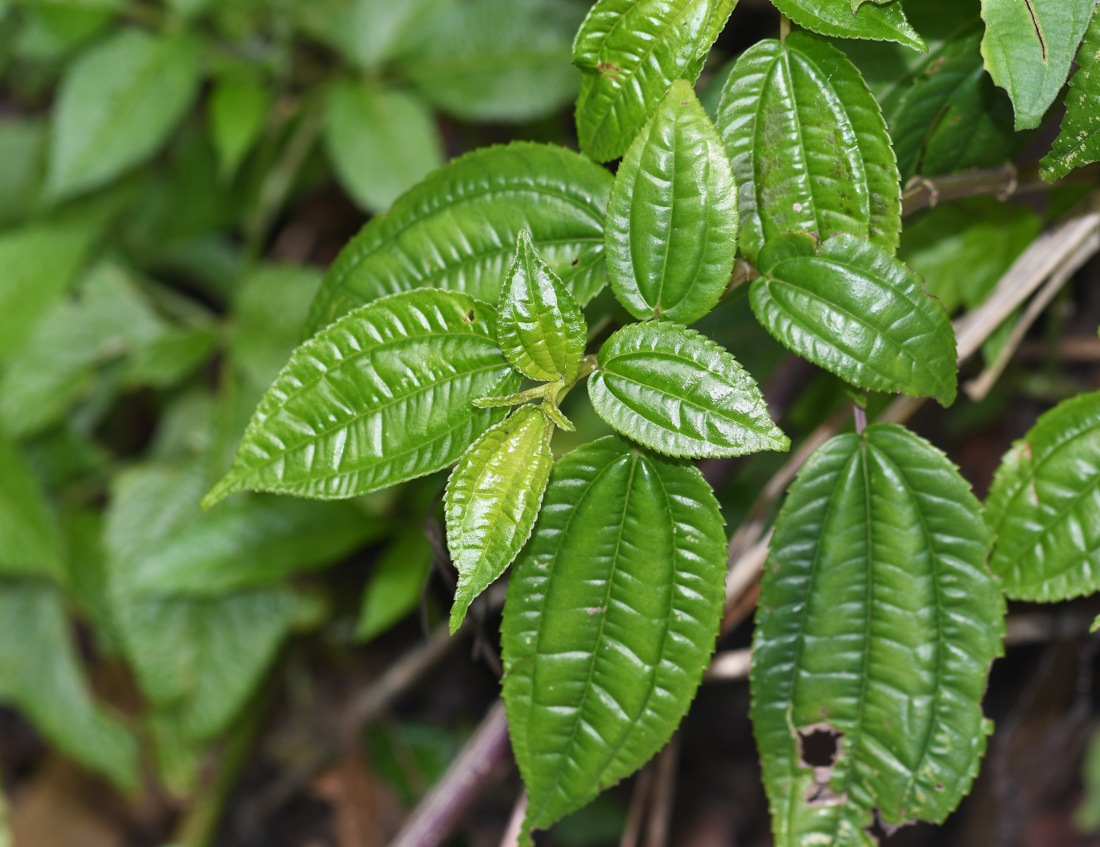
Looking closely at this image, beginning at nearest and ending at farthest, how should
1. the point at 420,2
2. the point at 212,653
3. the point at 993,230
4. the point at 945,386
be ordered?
the point at 945,386
the point at 993,230
the point at 212,653
the point at 420,2

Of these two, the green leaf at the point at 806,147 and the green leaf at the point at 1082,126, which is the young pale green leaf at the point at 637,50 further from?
the green leaf at the point at 1082,126

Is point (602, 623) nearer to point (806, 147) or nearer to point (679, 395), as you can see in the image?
point (679, 395)

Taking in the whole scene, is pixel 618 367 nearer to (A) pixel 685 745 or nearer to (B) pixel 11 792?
(A) pixel 685 745

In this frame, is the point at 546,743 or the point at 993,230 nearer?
the point at 546,743

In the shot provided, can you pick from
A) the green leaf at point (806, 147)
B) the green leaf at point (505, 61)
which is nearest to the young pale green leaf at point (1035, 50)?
the green leaf at point (806, 147)

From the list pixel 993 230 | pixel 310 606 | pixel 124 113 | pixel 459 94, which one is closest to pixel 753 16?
pixel 459 94

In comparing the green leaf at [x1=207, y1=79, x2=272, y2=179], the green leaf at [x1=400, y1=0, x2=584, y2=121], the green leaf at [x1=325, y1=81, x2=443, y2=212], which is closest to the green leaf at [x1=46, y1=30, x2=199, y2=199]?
the green leaf at [x1=207, y1=79, x2=272, y2=179]

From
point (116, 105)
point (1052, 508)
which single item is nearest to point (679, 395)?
point (1052, 508)

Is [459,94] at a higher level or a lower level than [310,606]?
higher
